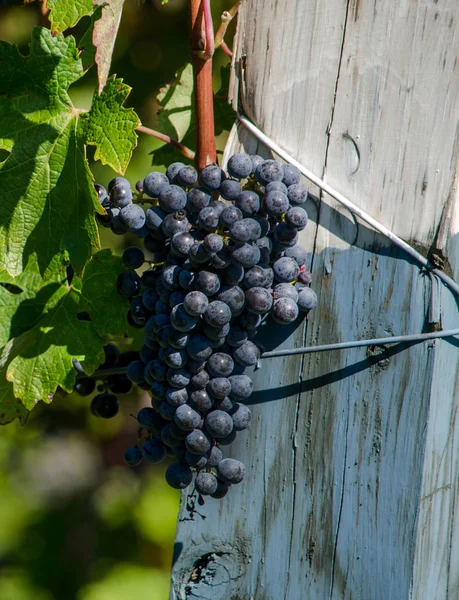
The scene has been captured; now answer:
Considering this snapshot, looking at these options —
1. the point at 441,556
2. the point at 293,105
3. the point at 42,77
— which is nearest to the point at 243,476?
the point at 441,556

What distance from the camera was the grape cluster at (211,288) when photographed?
1053mm

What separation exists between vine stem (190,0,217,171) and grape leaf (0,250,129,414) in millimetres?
289

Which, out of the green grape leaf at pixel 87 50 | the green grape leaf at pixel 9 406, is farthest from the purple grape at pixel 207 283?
the green grape leaf at pixel 9 406

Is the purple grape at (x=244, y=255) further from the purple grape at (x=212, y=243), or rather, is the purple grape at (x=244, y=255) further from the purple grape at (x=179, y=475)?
the purple grape at (x=179, y=475)

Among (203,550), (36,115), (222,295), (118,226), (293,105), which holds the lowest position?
(203,550)

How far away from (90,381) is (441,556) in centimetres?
92

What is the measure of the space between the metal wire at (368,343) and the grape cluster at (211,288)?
73 millimetres

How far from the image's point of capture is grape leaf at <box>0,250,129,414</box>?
4.18 ft

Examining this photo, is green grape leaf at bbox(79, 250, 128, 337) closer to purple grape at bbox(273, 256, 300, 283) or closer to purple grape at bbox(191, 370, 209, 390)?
purple grape at bbox(191, 370, 209, 390)

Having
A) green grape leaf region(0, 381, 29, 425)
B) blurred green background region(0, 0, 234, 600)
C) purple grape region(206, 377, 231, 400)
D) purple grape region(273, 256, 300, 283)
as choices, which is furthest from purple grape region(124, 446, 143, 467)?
blurred green background region(0, 0, 234, 600)

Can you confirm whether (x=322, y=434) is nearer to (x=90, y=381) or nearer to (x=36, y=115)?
(x=90, y=381)

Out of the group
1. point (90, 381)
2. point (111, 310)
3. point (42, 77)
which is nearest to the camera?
point (42, 77)

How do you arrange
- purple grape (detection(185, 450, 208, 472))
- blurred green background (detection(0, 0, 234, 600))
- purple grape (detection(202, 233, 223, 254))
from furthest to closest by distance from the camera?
blurred green background (detection(0, 0, 234, 600)), purple grape (detection(185, 450, 208, 472)), purple grape (detection(202, 233, 223, 254))

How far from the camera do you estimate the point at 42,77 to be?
3.79ft
